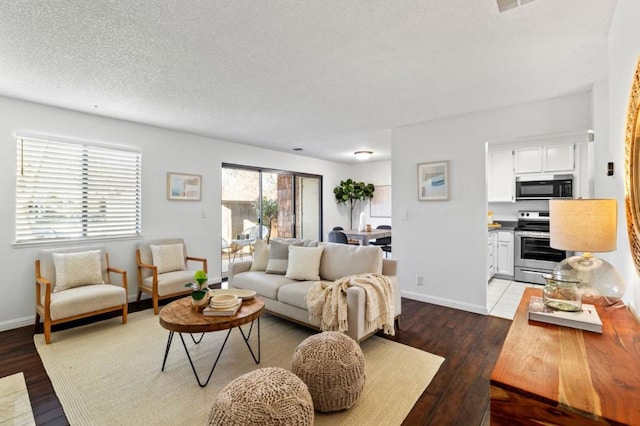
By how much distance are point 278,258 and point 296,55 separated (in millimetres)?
2390

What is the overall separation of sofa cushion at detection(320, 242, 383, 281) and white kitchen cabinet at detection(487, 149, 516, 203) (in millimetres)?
3286

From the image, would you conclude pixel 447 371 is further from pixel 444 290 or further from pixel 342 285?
pixel 444 290

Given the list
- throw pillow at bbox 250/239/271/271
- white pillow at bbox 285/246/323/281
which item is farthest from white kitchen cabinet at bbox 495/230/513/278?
throw pillow at bbox 250/239/271/271

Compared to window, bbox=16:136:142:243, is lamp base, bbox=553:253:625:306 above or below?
below

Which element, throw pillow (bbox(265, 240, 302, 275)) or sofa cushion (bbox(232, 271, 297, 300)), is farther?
throw pillow (bbox(265, 240, 302, 275))

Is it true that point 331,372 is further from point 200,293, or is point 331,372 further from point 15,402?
point 15,402

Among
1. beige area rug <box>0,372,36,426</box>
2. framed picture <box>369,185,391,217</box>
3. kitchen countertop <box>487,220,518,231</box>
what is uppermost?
framed picture <box>369,185,391,217</box>

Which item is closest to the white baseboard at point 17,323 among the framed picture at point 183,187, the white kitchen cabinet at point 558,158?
the framed picture at point 183,187

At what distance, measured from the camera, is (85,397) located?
208cm

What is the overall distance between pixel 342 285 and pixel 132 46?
2.55 metres

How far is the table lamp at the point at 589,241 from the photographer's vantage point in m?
1.57

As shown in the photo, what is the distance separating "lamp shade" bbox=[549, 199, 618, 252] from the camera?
1.57 meters

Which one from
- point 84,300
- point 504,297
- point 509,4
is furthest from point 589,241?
point 84,300

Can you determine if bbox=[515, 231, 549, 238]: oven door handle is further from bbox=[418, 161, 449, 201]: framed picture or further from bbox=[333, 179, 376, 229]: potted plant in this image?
bbox=[333, 179, 376, 229]: potted plant
